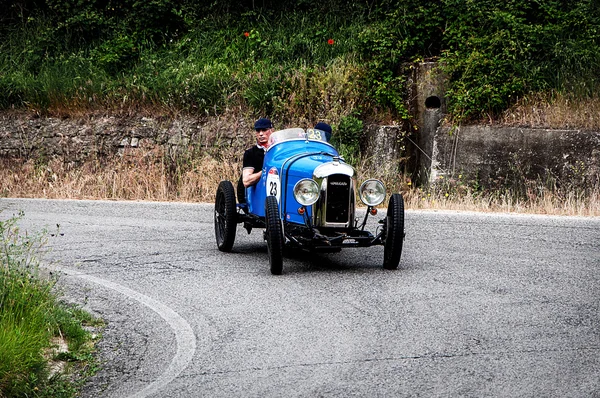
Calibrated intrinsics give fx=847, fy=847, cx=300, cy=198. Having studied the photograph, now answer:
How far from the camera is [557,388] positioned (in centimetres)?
543

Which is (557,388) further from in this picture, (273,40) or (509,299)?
(273,40)

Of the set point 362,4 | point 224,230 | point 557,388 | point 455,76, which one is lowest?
point 557,388

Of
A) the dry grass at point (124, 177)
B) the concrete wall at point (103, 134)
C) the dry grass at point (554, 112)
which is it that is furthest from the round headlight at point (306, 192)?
the concrete wall at point (103, 134)

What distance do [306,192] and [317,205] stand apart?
1.08 ft

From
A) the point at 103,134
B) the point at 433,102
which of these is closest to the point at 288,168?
the point at 433,102

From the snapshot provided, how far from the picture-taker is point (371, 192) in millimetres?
9820

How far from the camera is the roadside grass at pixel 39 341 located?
548 cm

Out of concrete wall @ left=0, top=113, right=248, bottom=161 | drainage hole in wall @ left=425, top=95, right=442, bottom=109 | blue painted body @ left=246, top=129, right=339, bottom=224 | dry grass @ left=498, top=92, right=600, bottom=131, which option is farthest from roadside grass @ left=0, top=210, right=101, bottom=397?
drainage hole in wall @ left=425, top=95, right=442, bottom=109

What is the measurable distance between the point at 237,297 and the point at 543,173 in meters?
10.5

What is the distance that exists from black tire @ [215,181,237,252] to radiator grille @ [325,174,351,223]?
1.69 metres

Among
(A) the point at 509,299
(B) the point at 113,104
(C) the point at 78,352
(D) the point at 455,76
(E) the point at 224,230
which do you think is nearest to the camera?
(C) the point at 78,352

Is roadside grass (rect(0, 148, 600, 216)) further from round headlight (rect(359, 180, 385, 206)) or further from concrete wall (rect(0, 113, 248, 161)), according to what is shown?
round headlight (rect(359, 180, 385, 206))

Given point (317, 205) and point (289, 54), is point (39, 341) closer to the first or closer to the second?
point (317, 205)

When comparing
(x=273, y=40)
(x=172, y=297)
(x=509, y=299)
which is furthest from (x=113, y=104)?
(x=509, y=299)
